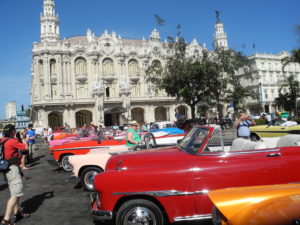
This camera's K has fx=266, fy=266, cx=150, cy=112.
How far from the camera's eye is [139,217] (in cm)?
382

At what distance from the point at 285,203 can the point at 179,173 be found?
Result: 4.96ft

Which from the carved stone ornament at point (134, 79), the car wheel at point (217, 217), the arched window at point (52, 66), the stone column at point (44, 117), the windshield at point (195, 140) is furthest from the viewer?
the carved stone ornament at point (134, 79)

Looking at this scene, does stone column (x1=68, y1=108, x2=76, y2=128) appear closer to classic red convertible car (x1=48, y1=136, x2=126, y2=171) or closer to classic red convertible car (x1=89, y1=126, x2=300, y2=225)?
classic red convertible car (x1=48, y1=136, x2=126, y2=171)

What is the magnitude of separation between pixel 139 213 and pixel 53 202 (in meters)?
3.40

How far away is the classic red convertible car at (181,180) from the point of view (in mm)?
3854

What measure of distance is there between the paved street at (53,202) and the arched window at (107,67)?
125 feet

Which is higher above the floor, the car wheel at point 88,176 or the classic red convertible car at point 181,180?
the classic red convertible car at point 181,180

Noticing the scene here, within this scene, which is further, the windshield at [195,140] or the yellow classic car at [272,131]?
the yellow classic car at [272,131]

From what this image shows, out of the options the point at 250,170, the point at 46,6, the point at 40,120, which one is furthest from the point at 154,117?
the point at 250,170

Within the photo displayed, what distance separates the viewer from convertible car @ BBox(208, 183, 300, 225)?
9.02 ft

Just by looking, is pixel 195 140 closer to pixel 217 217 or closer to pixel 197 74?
pixel 217 217

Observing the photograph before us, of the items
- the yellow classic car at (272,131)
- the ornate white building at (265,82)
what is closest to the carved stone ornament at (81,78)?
the ornate white building at (265,82)

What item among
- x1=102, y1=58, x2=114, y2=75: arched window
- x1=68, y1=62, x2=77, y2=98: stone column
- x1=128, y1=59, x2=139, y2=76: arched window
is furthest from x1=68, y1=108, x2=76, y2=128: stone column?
x1=128, y1=59, x2=139, y2=76: arched window

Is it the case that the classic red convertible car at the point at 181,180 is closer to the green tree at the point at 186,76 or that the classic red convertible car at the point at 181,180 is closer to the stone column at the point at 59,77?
the green tree at the point at 186,76
